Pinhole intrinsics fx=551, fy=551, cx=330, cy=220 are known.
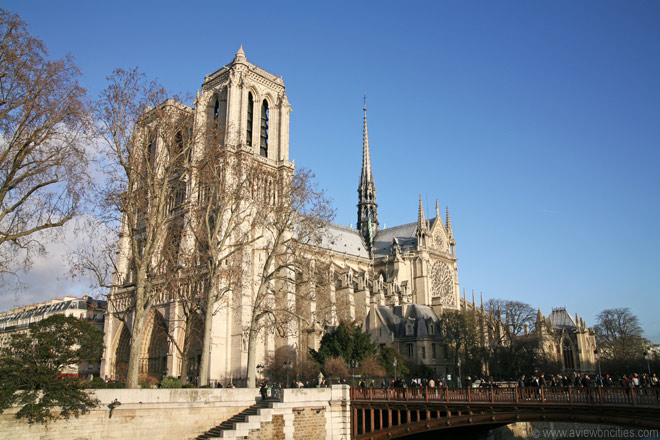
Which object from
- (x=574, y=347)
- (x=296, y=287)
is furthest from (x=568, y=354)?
(x=296, y=287)

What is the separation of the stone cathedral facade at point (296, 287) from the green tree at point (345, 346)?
204 cm

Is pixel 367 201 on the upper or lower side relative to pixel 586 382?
upper

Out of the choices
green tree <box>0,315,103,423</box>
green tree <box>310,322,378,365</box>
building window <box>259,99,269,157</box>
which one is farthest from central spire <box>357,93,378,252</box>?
green tree <box>0,315,103,423</box>

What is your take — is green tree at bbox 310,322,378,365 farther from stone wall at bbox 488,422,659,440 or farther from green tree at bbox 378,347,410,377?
stone wall at bbox 488,422,659,440

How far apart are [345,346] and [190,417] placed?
54.5ft

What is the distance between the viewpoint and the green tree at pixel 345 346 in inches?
1474

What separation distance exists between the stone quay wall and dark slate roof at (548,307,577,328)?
5652 centimetres

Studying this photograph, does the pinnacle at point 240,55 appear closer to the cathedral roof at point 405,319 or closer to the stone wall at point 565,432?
the cathedral roof at point 405,319

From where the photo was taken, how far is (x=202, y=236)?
1083 inches

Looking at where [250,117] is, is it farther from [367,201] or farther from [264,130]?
[367,201]

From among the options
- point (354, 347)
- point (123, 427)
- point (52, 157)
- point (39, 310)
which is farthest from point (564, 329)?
point (39, 310)

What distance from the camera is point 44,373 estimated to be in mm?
18391

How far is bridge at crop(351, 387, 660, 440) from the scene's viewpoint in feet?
52.9

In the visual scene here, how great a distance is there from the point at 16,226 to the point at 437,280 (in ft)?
181
